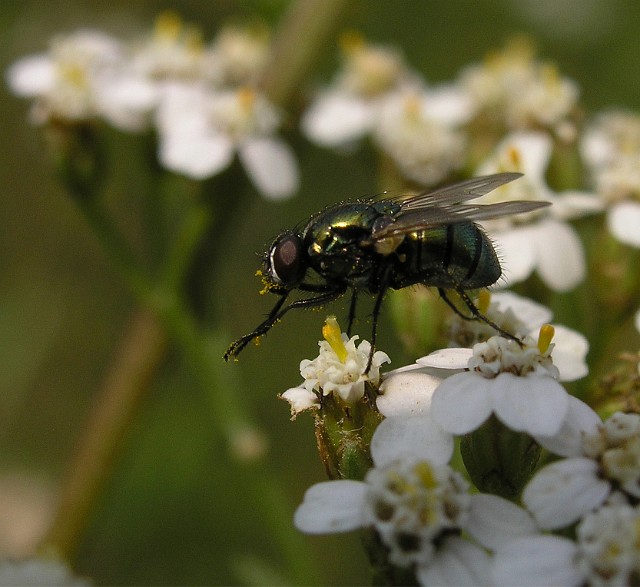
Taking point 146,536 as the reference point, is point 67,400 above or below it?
above

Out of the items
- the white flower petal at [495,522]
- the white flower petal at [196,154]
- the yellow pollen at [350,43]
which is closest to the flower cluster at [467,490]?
the white flower petal at [495,522]

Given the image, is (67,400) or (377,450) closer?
(377,450)

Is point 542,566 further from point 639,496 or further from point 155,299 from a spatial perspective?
point 155,299

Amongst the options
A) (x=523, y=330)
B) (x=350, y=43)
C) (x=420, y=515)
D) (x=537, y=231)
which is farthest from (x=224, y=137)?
(x=420, y=515)

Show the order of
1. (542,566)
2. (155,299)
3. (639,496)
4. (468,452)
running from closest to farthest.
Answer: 1. (542,566)
2. (639,496)
3. (468,452)
4. (155,299)

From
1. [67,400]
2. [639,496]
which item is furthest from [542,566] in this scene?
[67,400]

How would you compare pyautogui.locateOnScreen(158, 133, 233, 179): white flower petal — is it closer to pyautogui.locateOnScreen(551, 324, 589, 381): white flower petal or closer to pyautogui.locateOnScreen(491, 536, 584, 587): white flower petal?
pyautogui.locateOnScreen(551, 324, 589, 381): white flower petal
